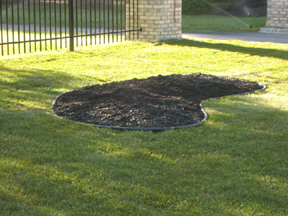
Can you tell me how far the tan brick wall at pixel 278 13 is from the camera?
17.0 meters

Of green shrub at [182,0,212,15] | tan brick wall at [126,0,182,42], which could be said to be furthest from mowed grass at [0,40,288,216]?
green shrub at [182,0,212,15]

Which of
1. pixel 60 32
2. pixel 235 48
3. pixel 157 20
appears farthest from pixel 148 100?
pixel 157 20

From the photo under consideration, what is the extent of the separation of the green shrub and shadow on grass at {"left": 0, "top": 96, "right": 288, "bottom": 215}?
22645 mm

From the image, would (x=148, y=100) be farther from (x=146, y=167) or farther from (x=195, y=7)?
(x=195, y=7)

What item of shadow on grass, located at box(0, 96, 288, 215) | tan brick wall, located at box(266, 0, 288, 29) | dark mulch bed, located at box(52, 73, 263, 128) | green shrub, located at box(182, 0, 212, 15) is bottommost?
shadow on grass, located at box(0, 96, 288, 215)

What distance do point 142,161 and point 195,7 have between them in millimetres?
24668

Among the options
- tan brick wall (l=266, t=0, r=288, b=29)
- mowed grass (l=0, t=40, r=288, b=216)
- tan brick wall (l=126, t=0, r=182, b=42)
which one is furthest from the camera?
tan brick wall (l=266, t=0, r=288, b=29)

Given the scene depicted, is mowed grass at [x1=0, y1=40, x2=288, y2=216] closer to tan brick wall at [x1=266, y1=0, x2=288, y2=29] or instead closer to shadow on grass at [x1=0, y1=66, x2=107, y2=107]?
shadow on grass at [x1=0, y1=66, x2=107, y2=107]

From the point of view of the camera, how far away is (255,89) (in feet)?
22.7

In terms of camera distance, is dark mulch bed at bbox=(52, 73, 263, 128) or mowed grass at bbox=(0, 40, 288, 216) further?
dark mulch bed at bbox=(52, 73, 263, 128)

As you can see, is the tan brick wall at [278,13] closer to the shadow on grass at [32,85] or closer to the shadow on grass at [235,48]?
the shadow on grass at [235,48]

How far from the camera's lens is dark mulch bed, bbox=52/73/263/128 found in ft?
17.1

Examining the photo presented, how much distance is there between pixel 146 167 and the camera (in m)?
3.88

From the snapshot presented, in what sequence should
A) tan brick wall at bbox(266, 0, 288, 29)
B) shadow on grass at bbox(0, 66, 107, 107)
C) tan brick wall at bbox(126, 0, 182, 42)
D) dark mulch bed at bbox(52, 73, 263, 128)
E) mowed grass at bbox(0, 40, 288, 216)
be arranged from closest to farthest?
1. mowed grass at bbox(0, 40, 288, 216)
2. dark mulch bed at bbox(52, 73, 263, 128)
3. shadow on grass at bbox(0, 66, 107, 107)
4. tan brick wall at bbox(126, 0, 182, 42)
5. tan brick wall at bbox(266, 0, 288, 29)
